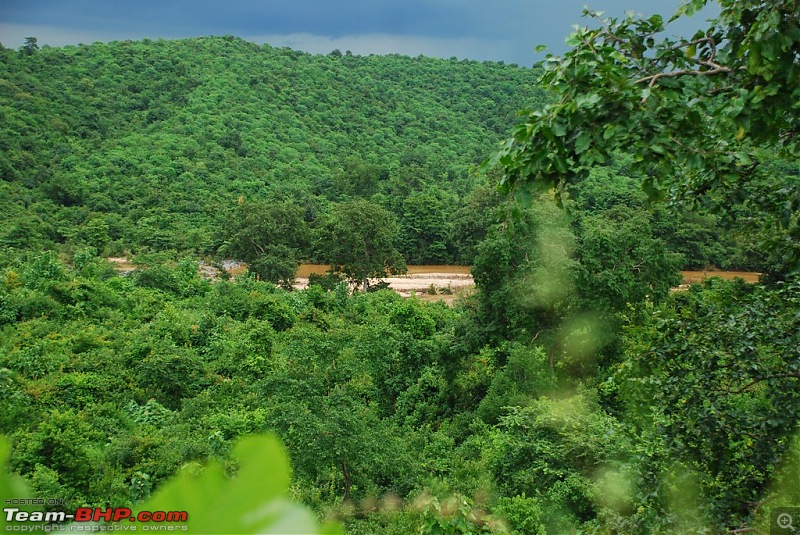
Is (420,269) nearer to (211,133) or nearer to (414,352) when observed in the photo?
(414,352)

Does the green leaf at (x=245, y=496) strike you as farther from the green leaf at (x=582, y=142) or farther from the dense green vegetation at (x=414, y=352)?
the green leaf at (x=582, y=142)

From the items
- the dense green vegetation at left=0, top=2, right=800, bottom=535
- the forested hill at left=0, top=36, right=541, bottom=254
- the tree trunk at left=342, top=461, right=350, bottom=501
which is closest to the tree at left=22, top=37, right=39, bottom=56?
the forested hill at left=0, top=36, right=541, bottom=254

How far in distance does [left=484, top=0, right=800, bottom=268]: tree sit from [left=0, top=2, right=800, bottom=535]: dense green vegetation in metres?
0.02

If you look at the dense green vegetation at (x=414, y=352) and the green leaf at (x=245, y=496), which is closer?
the green leaf at (x=245, y=496)

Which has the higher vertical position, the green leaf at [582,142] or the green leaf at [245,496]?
the green leaf at [582,142]

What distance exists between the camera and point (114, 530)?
37 centimetres

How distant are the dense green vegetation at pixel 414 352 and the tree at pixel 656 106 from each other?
20 mm

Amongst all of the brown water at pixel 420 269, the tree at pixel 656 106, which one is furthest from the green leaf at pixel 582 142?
the brown water at pixel 420 269

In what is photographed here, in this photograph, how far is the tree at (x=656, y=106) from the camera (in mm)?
1974

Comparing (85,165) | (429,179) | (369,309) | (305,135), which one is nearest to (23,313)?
(369,309)

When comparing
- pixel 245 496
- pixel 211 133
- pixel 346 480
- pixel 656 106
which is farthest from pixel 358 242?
pixel 211 133

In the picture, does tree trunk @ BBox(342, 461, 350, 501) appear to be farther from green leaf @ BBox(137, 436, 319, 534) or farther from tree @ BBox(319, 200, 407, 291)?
tree @ BBox(319, 200, 407, 291)

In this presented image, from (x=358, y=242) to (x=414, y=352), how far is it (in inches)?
293

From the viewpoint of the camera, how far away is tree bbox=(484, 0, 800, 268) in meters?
1.97
